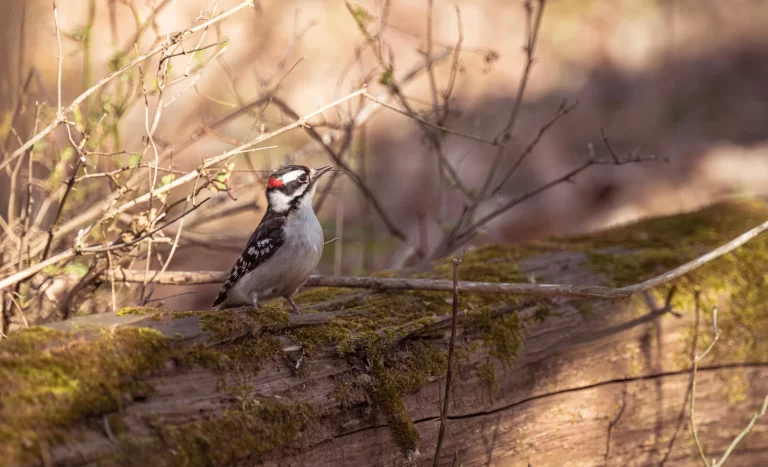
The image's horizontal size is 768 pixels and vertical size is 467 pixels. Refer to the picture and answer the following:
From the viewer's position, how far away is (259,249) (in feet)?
13.8

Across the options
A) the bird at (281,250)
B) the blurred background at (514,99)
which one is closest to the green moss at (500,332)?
the bird at (281,250)

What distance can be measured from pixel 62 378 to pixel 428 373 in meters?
1.76

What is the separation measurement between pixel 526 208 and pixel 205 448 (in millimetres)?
8840

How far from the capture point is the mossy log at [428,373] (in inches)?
100

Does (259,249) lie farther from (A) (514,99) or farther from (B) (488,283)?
(A) (514,99)

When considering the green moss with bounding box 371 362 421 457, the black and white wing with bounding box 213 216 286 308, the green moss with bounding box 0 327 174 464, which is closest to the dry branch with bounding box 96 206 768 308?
the black and white wing with bounding box 213 216 286 308

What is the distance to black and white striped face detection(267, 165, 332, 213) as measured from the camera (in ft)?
14.7

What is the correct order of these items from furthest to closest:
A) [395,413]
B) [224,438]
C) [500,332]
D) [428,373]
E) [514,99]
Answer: [514,99] → [500,332] → [428,373] → [395,413] → [224,438]

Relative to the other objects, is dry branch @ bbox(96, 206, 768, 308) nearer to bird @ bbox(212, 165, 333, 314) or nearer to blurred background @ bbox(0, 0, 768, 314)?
bird @ bbox(212, 165, 333, 314)

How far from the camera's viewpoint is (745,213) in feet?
19.2

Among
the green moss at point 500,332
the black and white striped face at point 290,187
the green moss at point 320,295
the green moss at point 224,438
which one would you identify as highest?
the black and white striped face at point 290,187

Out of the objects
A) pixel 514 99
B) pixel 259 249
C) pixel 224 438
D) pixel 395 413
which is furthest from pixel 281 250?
pixel 514 99

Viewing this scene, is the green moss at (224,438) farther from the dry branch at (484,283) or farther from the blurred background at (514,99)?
the blurred background at (514,99)

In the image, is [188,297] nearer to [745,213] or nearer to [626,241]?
[626,241]
